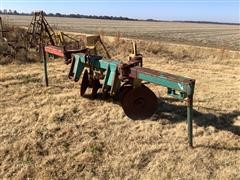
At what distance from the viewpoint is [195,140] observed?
231 inches

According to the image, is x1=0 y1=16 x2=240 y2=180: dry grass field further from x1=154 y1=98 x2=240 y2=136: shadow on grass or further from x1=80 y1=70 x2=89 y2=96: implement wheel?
x1=80 y1=70 x2=89 y2=96: implement wheel

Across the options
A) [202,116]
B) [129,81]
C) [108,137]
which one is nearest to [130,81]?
[129,81]

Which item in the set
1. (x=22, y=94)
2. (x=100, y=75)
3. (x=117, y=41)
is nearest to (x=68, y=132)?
(x=100, y=75)

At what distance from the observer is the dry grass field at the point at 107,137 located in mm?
4977

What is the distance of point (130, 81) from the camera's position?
674cm

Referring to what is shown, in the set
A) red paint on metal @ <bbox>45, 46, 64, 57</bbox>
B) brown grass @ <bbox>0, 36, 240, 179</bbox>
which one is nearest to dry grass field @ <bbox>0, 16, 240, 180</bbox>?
brown grass @ <bbox>0, 36, 240, 179</bbox>

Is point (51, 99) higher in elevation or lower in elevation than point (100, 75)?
lower

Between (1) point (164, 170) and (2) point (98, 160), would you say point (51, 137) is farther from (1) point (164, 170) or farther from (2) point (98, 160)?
(1) point (164, 170)

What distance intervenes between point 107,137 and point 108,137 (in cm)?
1

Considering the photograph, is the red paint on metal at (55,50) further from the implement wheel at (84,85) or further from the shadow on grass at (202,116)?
the shadow on grass at (202,116)

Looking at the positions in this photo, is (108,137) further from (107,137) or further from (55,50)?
(55,50)

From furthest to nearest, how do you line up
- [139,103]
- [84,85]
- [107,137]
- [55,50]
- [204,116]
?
1. [55,50]
2. [84,85]
3. [204,116]
4. [139,103]
5. [107,137]

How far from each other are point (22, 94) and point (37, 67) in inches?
127

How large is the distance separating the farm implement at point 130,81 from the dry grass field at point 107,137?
25 centimetres
